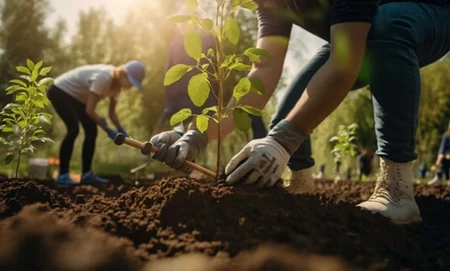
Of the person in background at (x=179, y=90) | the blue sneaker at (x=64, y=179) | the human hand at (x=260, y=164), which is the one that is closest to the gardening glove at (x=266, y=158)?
the human hand at (x=260, y=164)

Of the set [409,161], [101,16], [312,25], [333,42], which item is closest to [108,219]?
[333,42]

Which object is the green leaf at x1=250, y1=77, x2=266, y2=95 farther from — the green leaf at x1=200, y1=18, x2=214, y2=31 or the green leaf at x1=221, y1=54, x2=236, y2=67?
the green leaf at x1=200, y1=18, x2=214, y2=31

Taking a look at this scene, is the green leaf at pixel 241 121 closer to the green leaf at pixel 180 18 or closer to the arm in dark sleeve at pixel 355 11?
the green leaf at pixel 180 18

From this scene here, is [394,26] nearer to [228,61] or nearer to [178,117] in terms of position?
[228,61]

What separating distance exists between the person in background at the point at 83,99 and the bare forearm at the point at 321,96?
15.0 ft

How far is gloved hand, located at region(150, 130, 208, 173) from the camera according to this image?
2143 mm

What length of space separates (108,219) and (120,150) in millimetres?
30335

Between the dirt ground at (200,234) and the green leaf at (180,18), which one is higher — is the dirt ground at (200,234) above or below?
below

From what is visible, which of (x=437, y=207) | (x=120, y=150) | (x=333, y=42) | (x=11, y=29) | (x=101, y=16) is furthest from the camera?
(x=101, y=16)

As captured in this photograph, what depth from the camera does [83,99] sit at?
6609 mm

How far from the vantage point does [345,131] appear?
646 cm

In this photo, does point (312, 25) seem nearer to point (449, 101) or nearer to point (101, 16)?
point (449, 101)

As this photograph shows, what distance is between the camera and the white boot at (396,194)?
7.67 feet

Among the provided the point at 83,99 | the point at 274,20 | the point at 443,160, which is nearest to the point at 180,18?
the point at 274,20
